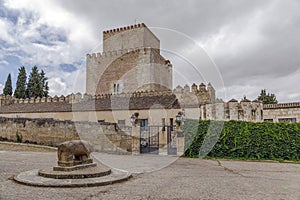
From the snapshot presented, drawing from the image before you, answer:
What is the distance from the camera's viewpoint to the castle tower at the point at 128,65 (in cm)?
2661

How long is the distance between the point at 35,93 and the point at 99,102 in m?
19.4

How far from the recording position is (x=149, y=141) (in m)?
13.8

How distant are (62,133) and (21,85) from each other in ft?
94.0

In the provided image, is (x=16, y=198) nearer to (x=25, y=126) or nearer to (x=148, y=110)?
(x=25, y=126)

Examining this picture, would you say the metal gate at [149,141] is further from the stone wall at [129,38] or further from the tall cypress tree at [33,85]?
the tall cypress tree at [33,85]

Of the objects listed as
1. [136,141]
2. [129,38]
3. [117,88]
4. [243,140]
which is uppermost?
[129,38]

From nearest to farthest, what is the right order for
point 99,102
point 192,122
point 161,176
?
point 161,176
point 192,122
point 99,102

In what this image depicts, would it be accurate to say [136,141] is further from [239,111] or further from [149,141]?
[239,111]

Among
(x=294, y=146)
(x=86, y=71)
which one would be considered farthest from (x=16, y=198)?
(x=86, y=71)

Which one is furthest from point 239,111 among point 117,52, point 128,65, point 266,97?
point 266,97

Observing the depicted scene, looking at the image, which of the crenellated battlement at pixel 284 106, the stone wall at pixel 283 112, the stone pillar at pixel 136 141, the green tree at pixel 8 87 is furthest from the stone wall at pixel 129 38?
the green tree at pixel 8 87

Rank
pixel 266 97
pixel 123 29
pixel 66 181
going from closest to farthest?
pixel 66 181, pixel 123 29, pixel 266 97

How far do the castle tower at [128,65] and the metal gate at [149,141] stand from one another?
11347 millimetres

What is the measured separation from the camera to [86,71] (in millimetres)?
29984
